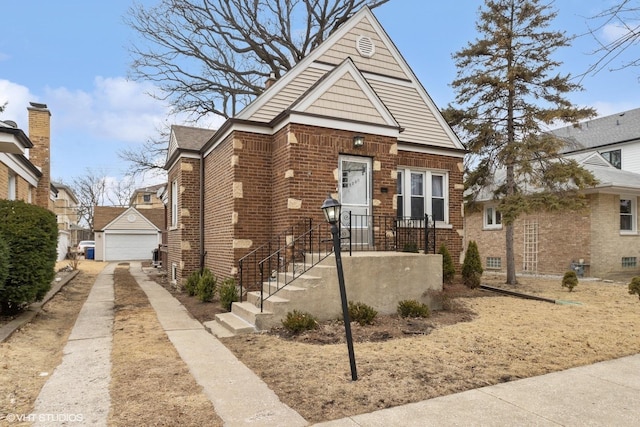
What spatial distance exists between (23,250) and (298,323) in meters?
5.11

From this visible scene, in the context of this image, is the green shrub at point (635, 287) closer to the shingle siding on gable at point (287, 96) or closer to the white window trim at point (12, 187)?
the shingle siding on gable at point (287, 96)

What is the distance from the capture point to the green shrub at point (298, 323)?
6.32 metres

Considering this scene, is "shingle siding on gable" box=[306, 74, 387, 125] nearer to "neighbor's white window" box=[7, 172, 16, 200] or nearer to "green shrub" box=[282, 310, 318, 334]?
"green shrub" box=[282, 310, 318, 334]

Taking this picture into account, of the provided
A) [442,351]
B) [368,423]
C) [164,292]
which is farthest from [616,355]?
[164,292]

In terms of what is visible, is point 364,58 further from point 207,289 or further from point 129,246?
point 129,246

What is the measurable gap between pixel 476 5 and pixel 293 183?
9988 millimetres

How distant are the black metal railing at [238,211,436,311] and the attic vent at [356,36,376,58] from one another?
16.6 feet

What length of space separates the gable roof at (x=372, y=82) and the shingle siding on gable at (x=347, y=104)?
0.12 m

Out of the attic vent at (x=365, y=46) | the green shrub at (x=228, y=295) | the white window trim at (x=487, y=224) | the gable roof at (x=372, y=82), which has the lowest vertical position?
the green shrub at (x=228, y=295)

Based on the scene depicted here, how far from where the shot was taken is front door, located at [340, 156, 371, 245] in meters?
9.21

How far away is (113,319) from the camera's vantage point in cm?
801

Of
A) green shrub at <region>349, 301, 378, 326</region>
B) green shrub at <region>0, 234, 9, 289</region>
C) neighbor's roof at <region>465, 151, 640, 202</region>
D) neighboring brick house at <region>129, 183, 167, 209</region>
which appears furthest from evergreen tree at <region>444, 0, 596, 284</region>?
neighboring brick house at <region>129, 183, 167, 209</region>

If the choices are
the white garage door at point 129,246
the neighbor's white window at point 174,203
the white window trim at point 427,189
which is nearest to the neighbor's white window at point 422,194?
the white window trim at point 427,189

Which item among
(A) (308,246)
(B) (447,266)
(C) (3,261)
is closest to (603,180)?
(B) (447,266)
